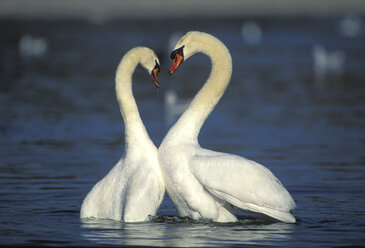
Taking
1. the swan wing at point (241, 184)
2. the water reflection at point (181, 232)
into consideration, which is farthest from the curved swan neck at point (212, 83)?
the water reflection at point (181, 232)

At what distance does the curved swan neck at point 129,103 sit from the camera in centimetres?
1041

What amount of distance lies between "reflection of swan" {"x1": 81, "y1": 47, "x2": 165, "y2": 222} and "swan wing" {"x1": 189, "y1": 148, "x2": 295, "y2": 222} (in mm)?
511

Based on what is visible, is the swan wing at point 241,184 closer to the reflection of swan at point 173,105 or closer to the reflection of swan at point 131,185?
the reflection of swan at point 131,185

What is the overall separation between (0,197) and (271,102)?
37.2ft

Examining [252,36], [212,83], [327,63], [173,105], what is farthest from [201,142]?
[252,36]

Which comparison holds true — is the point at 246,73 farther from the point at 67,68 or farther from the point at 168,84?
the point at 67,68

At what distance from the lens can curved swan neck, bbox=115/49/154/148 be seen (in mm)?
10414

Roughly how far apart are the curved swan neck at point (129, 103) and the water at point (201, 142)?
1000 millimetres

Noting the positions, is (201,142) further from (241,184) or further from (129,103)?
(241,184)

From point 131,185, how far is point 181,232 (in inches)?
29.2

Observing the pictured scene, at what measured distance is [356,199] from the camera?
11.4 m

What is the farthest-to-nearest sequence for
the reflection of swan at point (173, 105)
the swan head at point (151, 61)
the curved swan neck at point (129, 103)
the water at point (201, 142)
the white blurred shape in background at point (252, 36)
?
the white blurred shape in background at point (252, 36) → the reflection of swan at point (173, 105) → the swan head at point (151, 61) → the curved swan neck at point (129, 103) → the water at point (201, 142)

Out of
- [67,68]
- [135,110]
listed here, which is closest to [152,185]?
[135,110]

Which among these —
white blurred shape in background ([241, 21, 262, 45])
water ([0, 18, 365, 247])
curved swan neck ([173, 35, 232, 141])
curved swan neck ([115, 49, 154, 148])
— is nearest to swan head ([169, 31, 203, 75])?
curved swan neck ([173, 35, 232, 141])
